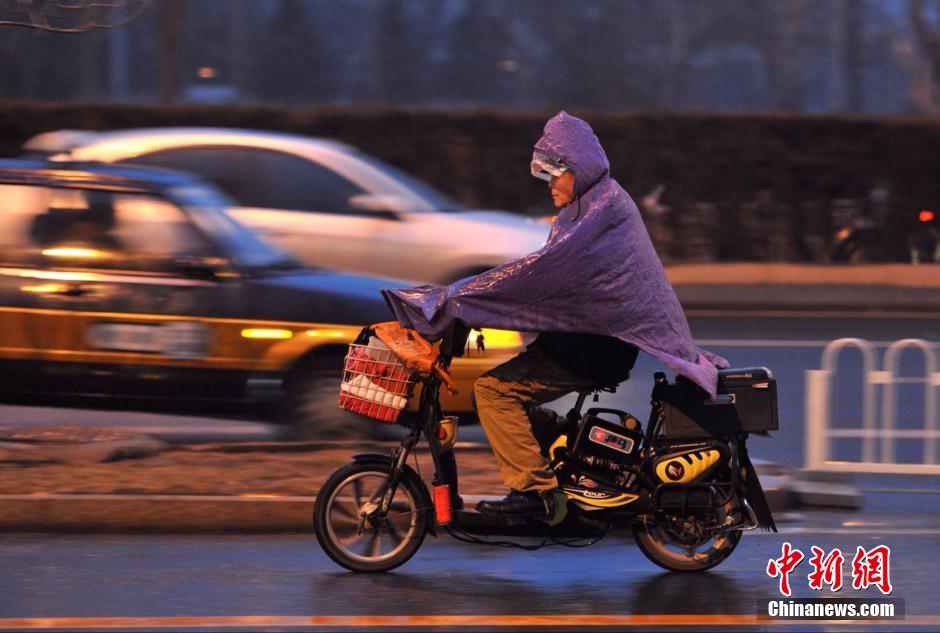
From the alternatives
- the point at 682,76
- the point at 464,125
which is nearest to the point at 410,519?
the point at 464,125

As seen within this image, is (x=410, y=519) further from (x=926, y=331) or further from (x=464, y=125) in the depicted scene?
(x=464, y=125)

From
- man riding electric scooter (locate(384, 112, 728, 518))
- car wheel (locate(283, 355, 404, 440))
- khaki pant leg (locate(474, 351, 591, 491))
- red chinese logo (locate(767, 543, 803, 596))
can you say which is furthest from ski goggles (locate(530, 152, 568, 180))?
car wheel (locate(283, 355, 404, 440))

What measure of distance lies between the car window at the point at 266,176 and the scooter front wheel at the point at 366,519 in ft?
24.6

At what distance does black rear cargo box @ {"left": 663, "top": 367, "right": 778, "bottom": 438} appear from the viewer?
20.9ft

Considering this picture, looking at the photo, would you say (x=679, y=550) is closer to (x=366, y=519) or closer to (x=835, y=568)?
(x=835, y=568)

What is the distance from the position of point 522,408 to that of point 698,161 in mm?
15358

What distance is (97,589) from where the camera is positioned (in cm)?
618

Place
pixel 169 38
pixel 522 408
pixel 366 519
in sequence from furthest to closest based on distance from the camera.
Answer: pixel 169 38 < pixel 366 519 < pixel 522 408

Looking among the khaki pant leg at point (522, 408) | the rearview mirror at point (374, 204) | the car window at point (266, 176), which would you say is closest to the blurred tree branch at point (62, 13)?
the car window at point (266, 176)

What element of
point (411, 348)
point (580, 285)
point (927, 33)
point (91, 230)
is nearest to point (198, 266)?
point (91, 230)

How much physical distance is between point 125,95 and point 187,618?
2467 cm

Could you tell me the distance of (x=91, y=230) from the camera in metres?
9.07

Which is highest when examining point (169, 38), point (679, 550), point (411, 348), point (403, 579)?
point (169, 38)

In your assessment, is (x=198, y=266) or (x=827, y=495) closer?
(x=827, y=495)
